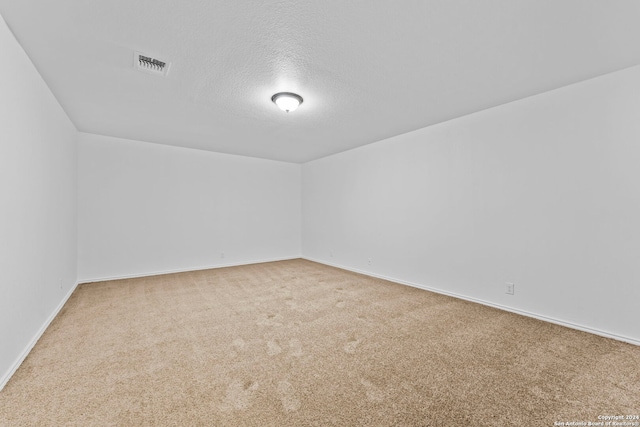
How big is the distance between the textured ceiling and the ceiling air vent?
7 cm

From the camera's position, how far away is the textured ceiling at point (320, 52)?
173 cm

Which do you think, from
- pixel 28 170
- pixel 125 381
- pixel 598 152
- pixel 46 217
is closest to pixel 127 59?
pixel 28 170

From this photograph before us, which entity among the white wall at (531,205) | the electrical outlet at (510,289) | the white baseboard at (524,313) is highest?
the white wall at (531,205)

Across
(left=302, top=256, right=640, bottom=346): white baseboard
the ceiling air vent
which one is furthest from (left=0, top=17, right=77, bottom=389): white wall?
(left=302, top=256, right=640, bottom=346): white baseboard

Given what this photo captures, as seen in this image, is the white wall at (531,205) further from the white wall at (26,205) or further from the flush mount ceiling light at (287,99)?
the white wall at (26,205)

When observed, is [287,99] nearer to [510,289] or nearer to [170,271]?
[510,289]

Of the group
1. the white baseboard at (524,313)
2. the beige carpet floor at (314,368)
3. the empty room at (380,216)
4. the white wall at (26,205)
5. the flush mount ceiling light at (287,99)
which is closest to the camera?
the beige carpet floor at (314,368)

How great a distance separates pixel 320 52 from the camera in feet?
7.05

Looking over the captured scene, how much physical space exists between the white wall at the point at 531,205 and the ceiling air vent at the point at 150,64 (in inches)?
138

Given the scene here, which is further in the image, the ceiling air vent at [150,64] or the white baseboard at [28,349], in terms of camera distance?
the ceiling air vent at [150,64]

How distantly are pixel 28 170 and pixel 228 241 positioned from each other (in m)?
3.74

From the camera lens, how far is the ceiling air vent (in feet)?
7.39

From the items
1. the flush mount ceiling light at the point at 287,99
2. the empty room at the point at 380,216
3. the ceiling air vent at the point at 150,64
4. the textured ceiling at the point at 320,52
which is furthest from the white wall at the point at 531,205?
the ceiling air vent at the point at 150,64

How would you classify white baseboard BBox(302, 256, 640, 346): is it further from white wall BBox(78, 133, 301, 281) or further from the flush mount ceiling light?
the flush mount ceiling light
